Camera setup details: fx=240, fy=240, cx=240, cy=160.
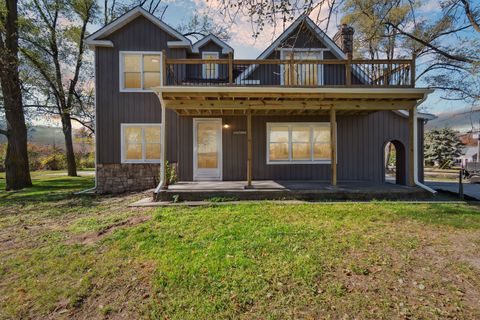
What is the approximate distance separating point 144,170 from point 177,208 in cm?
422

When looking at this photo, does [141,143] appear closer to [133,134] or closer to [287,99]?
[133,134]

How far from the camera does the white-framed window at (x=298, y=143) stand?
9406mm

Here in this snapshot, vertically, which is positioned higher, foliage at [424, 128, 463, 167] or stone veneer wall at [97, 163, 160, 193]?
foliage at [424, 128, 463, 167]

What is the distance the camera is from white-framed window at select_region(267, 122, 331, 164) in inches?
370

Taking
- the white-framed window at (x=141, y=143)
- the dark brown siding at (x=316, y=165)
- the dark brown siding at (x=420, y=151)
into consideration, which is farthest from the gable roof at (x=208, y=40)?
the dark brown siding at (x=420, y=151)

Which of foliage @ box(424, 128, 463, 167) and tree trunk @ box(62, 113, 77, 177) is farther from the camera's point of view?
foliage @ box(424, 128, 463, 167)

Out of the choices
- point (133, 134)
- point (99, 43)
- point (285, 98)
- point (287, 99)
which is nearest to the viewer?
point (285, 98)

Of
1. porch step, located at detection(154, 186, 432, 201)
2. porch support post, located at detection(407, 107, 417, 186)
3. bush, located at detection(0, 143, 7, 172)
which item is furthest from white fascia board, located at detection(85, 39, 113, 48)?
bush, located at detection(0, 143, 7, 172)

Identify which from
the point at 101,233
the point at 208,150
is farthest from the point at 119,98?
the point at 101,233

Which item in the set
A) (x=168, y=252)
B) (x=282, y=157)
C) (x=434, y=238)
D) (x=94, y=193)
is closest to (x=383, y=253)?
(x=434, y=238)

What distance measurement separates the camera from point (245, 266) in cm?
319

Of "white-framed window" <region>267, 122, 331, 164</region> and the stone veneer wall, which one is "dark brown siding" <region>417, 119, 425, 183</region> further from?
the stone veneer wall

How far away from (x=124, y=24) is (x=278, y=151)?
7.69 metres

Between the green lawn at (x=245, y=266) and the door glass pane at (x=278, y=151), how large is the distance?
4199 mm
